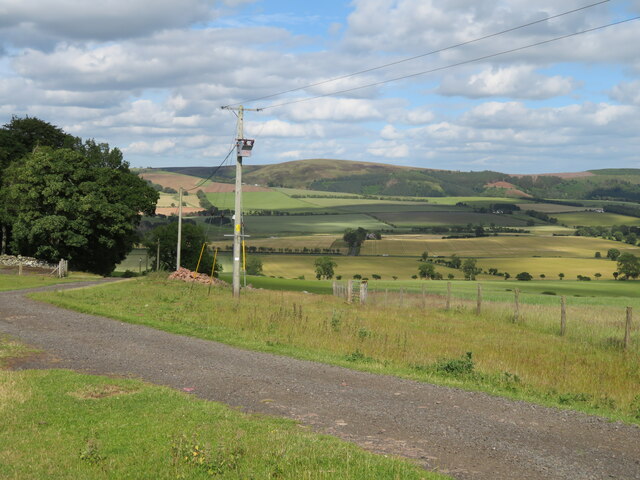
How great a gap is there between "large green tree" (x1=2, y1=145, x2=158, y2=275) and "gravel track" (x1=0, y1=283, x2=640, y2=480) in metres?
44.3

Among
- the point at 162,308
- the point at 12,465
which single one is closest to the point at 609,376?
the point at 12,465

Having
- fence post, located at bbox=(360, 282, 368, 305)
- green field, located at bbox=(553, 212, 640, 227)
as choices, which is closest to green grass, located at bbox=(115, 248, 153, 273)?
fence post, located at bbox=(360, 282, 368, 305)

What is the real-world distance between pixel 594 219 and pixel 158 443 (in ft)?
608

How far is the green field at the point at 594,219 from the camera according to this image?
17043 centimetres

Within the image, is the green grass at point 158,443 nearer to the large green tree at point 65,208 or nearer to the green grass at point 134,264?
the large green tree at point 65,208

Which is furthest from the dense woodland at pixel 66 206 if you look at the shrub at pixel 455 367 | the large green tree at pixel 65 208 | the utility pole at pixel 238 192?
the shrub at pixel 455 367

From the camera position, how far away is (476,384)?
15.1 meters

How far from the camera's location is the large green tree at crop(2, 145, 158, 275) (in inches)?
2392

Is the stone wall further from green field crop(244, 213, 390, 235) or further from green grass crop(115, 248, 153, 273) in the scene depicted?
green field crop(244, 213, 390, 235)

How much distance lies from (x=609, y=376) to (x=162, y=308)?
61.4 feet

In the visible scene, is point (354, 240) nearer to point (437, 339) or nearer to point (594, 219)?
point (594, 219)

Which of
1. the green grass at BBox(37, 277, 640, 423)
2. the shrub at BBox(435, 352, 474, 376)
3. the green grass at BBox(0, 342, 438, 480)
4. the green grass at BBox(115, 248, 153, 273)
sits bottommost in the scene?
the green grass at BBox(115, 248, 153, 273)

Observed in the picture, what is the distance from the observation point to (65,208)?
201ft

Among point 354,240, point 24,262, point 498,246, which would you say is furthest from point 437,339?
point 498,246
